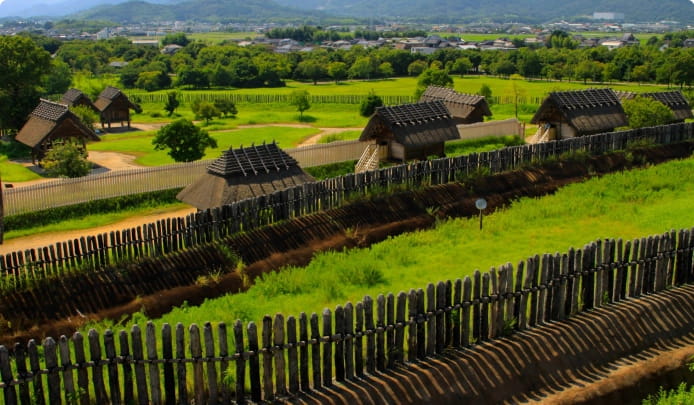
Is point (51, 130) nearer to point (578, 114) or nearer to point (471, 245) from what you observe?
point (471, 245)

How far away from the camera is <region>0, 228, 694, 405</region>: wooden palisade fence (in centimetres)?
942

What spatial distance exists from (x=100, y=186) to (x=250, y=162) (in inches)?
299

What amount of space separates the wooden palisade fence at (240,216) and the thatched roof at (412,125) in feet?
A: 18.2

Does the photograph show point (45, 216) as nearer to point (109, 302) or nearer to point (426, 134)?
point (109, 302)

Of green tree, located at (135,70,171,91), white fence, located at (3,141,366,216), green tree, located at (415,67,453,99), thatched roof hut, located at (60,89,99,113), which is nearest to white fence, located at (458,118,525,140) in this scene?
white fence, located at (3,141,366,216)

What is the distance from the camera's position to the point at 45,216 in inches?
941

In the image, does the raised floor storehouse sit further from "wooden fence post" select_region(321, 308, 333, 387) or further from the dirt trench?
"wooden fence post" select_region(321, 308, 333, 387)

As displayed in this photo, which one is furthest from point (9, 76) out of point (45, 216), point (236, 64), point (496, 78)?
point (496, 78)

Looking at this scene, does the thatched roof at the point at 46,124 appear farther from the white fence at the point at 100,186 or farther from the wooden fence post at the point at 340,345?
the wooden fence post at the point at 340,345

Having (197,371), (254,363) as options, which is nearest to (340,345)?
(254,363)

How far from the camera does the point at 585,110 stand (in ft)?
111

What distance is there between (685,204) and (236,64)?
66.7 m

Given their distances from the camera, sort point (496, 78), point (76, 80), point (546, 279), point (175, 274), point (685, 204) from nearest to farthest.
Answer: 1. point (546, 279)
2. point (175, 274)
3. point (685, 204)
4. point (76, 80)
5. point (496, 78)

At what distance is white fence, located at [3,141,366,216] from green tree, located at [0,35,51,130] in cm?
1537
